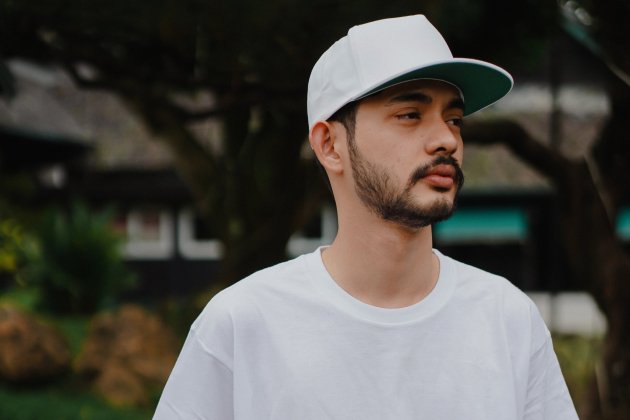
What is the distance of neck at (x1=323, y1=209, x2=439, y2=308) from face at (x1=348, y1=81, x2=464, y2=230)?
48 millimetres

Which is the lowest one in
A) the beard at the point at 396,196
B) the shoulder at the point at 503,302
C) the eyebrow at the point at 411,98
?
the shoulder at the point at 503,302

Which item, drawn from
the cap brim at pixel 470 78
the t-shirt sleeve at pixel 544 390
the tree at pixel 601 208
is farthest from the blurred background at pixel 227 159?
the t-shirt sleeve at pixel 544 390

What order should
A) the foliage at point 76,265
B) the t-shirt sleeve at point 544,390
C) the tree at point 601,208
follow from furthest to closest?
the foliage at point 76,265 → the tree at point 601,208 → the t-shirt sleeve at point 544,390

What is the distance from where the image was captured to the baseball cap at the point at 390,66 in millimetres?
1922

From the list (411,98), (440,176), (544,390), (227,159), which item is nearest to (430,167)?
(440,176)

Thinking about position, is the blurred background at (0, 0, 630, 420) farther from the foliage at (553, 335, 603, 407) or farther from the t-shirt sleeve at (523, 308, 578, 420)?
the t-shirt sleeve at (523, 308, 578, 420)

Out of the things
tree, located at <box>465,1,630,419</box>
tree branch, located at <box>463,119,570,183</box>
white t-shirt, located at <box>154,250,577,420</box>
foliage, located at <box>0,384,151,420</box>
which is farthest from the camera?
foliage, located at <box>0,384,151,420</box>

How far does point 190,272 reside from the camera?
20.0 m

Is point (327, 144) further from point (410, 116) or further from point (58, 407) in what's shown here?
point (58, 407)

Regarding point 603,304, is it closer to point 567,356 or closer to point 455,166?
point 567,356

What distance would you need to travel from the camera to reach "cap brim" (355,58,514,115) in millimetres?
1923

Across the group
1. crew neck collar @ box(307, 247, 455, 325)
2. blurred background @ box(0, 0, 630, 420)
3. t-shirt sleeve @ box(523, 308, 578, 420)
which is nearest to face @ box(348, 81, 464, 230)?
crew neck collar @ box(307, 247, 455, 325)

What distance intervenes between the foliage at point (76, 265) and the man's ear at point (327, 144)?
37.5ft

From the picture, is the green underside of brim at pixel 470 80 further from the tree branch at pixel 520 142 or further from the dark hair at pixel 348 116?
the tree branch at pixel 520 142
